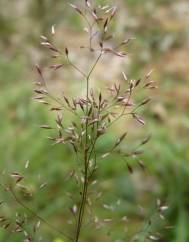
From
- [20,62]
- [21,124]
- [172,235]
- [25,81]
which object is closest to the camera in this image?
A: [172,235]

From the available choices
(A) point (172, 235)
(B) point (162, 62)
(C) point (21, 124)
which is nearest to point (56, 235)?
(A) point (172, 235)

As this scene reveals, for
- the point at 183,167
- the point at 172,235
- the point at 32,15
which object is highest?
the point at 32,15

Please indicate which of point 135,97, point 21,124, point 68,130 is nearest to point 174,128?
point 135,97

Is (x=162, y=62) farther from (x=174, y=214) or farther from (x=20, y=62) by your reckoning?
(x=174, y=214)

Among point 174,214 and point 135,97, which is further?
point 135,97

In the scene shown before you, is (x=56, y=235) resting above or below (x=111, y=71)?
below

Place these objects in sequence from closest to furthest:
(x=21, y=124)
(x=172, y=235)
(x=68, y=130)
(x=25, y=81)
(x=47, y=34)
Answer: (x=68, y=130), (x=172, y=235), (x=21, y=124), (x=25, y=81), (x=47, y=34)
